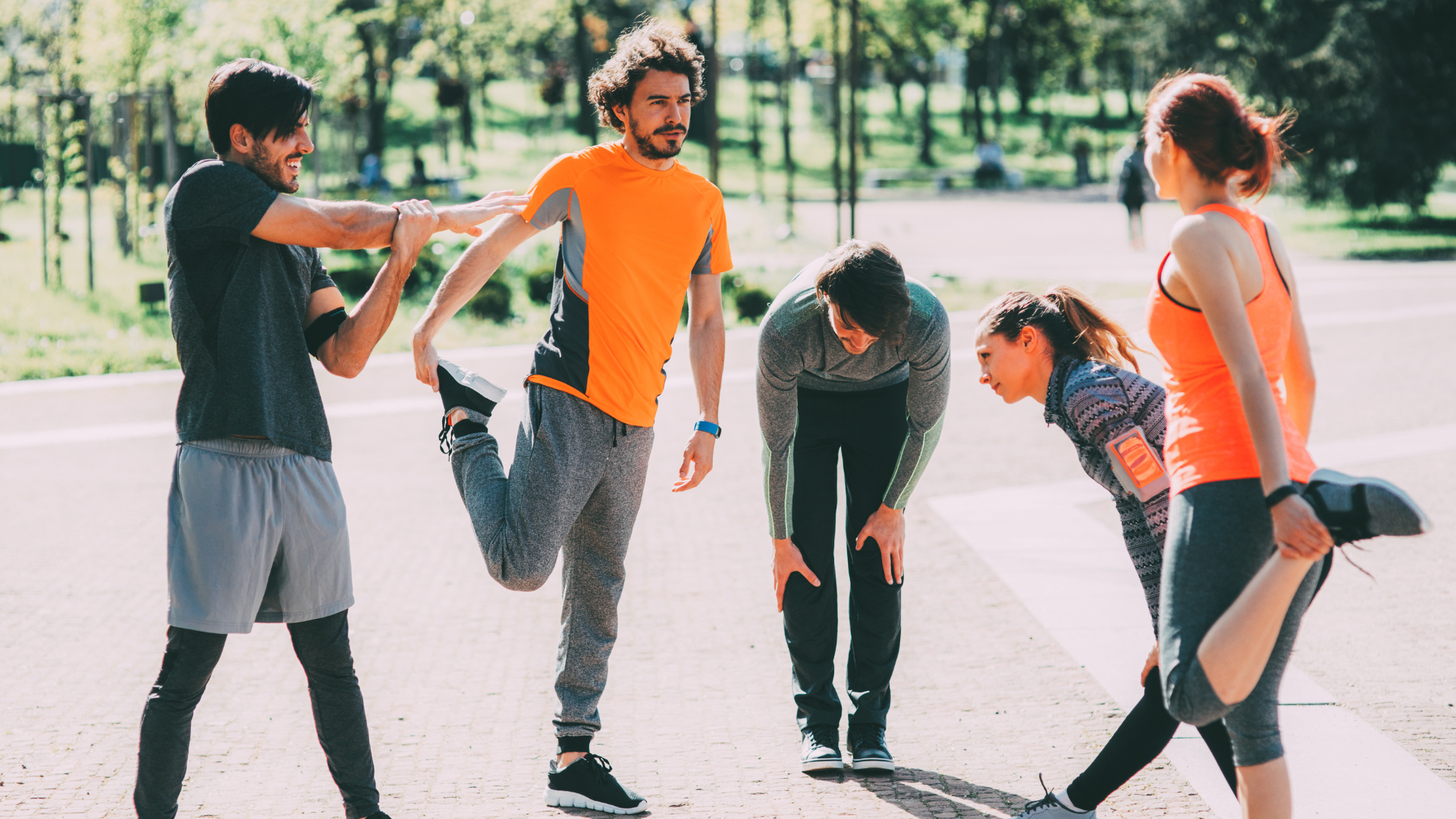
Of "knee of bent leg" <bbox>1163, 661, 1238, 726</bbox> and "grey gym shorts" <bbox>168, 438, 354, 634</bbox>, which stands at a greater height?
"grey gym shorts" <bbox>168, 438, 354, 634</bbox>

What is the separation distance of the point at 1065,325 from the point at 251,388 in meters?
1.95

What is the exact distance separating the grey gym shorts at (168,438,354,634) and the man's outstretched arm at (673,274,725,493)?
1.03 meters

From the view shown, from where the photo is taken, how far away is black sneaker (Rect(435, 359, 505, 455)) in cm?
345

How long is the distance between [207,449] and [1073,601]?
11.7ft

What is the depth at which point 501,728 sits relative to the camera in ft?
12.9

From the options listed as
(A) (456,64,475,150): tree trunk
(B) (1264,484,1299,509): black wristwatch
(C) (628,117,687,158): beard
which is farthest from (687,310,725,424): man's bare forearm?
(A) (456,64,475,150): tree trunk

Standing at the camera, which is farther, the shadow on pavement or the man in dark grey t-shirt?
the shadow on pavement

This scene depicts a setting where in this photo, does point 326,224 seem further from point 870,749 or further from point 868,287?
point 870,749

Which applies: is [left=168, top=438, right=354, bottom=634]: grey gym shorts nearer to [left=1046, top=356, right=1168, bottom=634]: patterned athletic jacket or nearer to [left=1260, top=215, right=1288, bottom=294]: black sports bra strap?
[left=1046, top=356, right=1168, bottom=634]: patterned athletic jacket

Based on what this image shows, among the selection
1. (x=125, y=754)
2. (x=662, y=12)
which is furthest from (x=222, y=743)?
(x=662, y=12)

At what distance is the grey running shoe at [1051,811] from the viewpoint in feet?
10.2

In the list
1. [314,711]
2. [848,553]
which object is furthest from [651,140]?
[314,711]

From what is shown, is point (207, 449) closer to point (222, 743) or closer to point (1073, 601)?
point (222, 743)

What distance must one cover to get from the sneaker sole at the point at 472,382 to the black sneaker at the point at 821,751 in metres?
1.31
